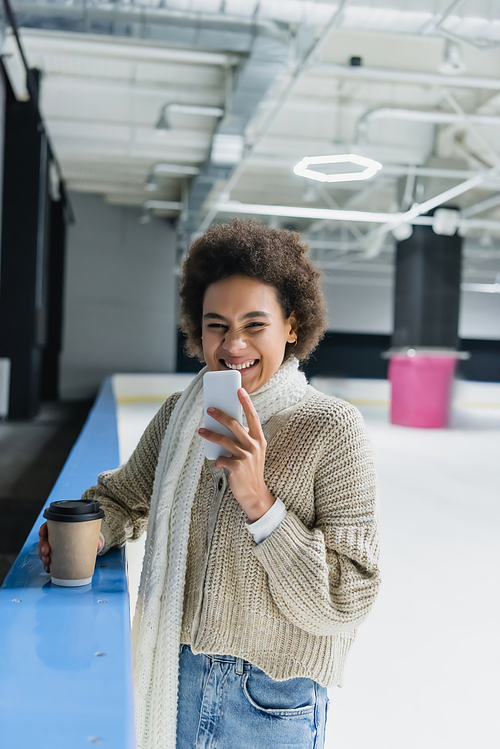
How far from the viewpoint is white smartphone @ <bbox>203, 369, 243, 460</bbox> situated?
1062 mm

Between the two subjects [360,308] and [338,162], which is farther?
[360,308]

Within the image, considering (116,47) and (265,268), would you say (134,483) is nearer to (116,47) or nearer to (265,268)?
(265,268)

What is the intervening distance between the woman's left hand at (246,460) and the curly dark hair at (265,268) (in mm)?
253

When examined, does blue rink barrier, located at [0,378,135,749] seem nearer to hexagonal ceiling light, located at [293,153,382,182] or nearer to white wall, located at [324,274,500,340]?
hexagonal ceiling light, located at [293,153,382,182]

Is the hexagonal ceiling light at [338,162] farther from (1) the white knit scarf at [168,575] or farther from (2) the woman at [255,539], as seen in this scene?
(1) the white knit scarf at [168,575]

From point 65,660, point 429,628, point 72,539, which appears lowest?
point 429,628

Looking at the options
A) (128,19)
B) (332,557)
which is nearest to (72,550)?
(332,557)

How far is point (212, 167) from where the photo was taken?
9164mm

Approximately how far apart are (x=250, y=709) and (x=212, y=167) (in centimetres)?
871

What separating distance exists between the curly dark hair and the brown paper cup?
464 millimetres

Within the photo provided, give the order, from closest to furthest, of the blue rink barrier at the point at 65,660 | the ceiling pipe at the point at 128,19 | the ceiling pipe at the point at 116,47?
the blue rink barrier at the point at 65,660 → the ceiling pipe at the point at 128,19 → the ceiling pipe at the point at 116,47

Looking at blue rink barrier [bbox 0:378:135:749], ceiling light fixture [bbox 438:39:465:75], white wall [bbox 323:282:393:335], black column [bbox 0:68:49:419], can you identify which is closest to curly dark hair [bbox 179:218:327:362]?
blue rink barrier [bbox 0:378:135:749]

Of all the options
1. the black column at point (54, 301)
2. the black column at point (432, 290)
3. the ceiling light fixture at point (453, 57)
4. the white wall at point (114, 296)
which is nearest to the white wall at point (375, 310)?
the white wall at point (114, 296)

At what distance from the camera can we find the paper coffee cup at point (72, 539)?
1155 mm
